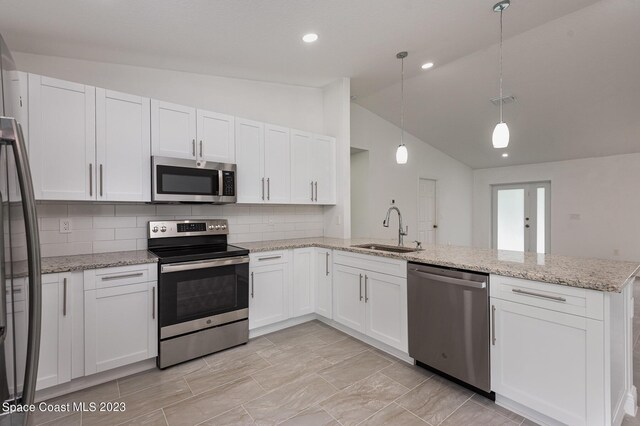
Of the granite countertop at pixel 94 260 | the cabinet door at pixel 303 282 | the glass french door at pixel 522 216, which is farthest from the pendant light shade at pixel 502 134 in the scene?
the glass french door at pixel 522 216

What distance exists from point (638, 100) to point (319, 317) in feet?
16.1

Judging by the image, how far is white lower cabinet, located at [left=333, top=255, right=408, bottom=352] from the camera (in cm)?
249

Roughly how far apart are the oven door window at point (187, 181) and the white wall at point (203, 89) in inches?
34.2

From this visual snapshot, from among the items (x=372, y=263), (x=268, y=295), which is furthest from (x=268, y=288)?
(x=372, y=263)

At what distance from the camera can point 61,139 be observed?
7.29 feet

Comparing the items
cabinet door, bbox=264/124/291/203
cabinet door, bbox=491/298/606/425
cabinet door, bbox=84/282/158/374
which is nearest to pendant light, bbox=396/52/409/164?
cabinet door, bbox=264/124/291/203

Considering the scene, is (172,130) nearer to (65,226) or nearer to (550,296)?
(65,226)

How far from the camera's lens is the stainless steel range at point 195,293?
2396mm

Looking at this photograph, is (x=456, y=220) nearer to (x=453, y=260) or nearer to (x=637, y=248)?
(x=637, y=248)

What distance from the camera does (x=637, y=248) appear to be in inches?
214

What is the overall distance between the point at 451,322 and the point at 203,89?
3.23 metres

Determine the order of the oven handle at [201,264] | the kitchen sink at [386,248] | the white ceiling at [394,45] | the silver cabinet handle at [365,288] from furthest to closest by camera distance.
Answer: the kitchen sink at [386,248], the silver cabinet handle at [365,288], the oven handle at [201,264], the white ceiling at [394,45]

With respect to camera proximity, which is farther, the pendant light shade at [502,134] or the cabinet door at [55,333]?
the pendant light shade at [502,134]

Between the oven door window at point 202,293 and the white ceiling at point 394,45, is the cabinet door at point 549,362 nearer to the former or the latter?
the oven door window at point 202,293
